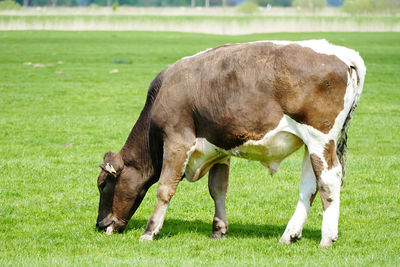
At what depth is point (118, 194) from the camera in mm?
9180

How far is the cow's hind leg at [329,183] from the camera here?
791 cm

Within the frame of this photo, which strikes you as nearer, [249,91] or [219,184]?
[249,91]

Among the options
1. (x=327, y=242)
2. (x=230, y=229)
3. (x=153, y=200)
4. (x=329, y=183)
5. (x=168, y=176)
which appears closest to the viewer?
(x=329, y=183)

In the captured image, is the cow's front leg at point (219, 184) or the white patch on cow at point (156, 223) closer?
the white patch on cow at point (156, 223)

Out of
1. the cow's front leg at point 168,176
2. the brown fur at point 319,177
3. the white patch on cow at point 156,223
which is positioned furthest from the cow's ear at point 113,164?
the brown fur at point 319,177

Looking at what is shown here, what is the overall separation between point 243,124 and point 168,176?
4.18 feet

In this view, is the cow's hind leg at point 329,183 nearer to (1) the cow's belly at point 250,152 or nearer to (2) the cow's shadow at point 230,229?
(1) the cow's belly at point 250,152

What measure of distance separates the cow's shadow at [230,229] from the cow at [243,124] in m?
0.37

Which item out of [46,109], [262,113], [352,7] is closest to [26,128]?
[46,109]

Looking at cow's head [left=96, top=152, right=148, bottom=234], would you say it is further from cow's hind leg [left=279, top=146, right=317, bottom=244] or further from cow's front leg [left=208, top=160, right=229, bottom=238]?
cow's hind leg [left=279, top=146, right=317, bottom=244]

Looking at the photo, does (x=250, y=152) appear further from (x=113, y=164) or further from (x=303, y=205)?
(x=113, y=164)

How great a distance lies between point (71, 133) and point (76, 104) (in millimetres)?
5596

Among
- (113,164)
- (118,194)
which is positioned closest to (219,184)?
(118,194)

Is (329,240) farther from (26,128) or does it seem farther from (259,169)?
(26,128)
